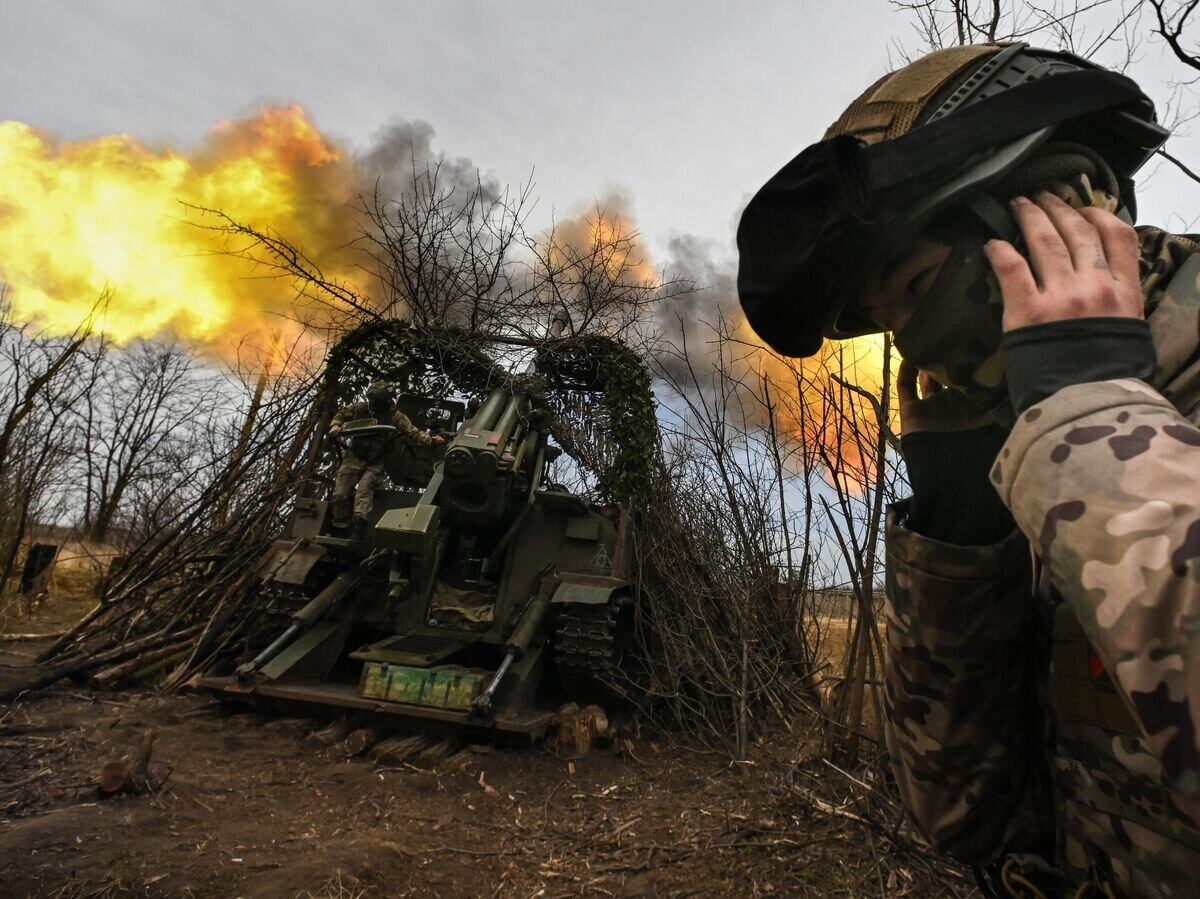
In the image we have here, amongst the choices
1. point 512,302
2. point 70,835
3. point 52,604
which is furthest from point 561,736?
point 52,604

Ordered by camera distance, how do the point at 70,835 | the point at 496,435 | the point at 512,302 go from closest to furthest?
the point at 70,835 → the point at 496,435 → the point at 512,302

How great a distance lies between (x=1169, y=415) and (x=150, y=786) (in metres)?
4.96

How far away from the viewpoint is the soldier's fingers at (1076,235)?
847 millimetres

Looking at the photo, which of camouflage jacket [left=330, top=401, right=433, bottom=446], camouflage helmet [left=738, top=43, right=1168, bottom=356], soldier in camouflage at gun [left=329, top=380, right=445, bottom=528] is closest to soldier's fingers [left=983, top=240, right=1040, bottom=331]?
camouflage helmet [left=738, top=43, right=1168, bottom=356]

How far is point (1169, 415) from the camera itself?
693mm

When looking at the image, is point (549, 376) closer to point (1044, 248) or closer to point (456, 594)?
point (456, 594)

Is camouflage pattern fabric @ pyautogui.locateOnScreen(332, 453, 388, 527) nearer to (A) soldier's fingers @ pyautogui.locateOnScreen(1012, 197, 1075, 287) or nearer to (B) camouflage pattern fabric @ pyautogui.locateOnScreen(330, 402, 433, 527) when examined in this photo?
(B) camouflage pattern fabric @ pyautogui.locateOnScreen(330, 402, 433, 527)

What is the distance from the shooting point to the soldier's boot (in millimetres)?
6996

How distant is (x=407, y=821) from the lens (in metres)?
4.09

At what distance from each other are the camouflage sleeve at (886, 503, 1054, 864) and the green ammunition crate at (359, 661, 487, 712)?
4642mm

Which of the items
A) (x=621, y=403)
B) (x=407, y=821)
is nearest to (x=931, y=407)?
(x=407, y=821)

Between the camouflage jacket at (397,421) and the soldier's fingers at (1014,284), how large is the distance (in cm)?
641

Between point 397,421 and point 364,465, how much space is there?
518 mm

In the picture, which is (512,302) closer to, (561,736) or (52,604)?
(561,736)
